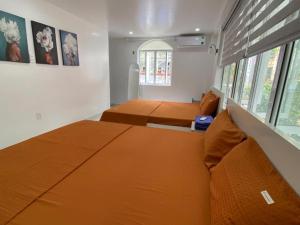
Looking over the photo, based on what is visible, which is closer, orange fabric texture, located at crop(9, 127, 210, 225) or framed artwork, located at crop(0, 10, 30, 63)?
orange fabric texture, located at crop(9, 127, 210, 225)

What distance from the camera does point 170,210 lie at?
832 mm

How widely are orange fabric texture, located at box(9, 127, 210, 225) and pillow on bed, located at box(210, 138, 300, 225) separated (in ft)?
0.49

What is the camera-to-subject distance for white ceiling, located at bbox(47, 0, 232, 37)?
2758mm

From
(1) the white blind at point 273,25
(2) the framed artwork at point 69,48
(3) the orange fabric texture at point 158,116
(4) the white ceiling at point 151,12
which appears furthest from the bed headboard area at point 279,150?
(2) the framed artwork at point 69,48

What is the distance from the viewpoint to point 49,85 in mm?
3008

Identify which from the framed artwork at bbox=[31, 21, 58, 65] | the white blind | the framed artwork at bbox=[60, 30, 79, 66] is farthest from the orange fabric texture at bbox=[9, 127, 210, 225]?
the framed artwork at bbox=[60, 30, 79, 66]

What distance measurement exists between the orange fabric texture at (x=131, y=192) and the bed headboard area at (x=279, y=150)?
1.28 feet

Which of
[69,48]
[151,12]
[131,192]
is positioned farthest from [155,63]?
[131,192]

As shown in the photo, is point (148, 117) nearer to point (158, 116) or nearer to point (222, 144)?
point (158, 116)

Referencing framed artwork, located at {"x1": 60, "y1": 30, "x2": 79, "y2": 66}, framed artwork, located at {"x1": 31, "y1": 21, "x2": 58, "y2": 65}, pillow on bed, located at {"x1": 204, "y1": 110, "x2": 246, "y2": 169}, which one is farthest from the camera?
framed artwork, located at {"x1": 60, "y1": 30, "x2": 79, "y2": 66}

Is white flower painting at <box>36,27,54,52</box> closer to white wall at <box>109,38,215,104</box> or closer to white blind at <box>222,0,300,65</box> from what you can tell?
white blind at <box>222,0,300,65</box>

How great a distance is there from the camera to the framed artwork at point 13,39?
7.32 feet

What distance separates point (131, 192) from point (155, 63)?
5.47m

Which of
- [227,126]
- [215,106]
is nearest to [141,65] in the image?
[215,106]
